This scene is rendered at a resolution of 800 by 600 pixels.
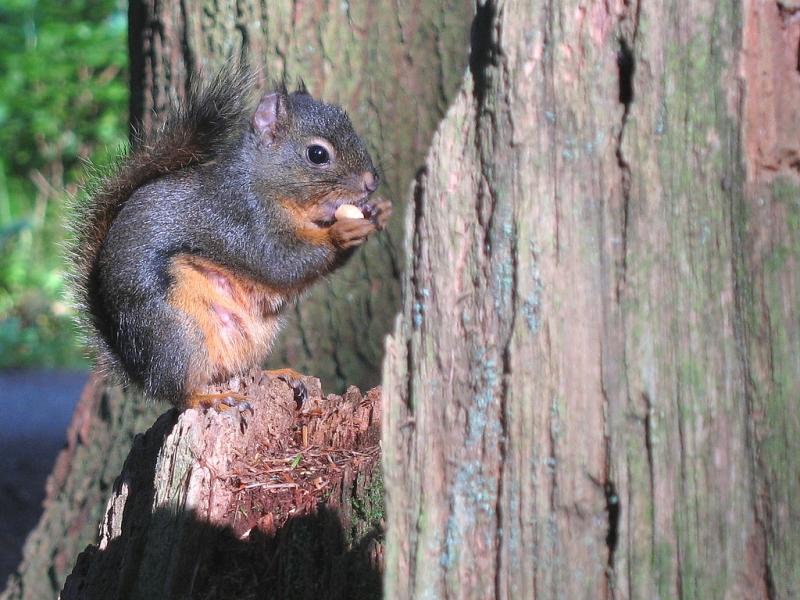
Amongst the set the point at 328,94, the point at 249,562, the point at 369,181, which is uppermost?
the point at 328,94

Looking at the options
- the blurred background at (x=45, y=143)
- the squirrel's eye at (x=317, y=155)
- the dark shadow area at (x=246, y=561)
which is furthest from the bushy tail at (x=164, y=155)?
the blurred background at (x=45, y=143)

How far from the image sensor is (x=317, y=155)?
Result: 108 inches

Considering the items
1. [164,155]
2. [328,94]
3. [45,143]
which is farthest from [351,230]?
[45,143]

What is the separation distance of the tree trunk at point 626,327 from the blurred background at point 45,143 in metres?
4.95

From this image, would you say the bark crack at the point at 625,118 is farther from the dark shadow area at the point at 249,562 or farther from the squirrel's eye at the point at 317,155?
the squirrel's eye at the point at 317,155

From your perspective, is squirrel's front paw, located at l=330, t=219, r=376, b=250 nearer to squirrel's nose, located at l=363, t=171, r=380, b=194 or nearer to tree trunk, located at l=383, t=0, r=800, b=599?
squirrel's nose, located at l=363, t=171, r=380, b=194

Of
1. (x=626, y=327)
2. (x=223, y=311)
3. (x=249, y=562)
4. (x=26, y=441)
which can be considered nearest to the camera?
(x=626, y=327)

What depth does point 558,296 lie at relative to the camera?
4.08 ft

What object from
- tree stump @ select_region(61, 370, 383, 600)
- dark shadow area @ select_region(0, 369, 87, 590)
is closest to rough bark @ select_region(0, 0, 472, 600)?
tree stump @ select_region(61, 370, 383, 600)

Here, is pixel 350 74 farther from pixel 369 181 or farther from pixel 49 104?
pixel 49 104

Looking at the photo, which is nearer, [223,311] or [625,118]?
→ [625,118]

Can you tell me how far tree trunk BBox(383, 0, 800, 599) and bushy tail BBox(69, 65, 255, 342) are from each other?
1.53 metres

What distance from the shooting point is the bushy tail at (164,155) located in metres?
2.67

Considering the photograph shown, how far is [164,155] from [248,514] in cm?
111
